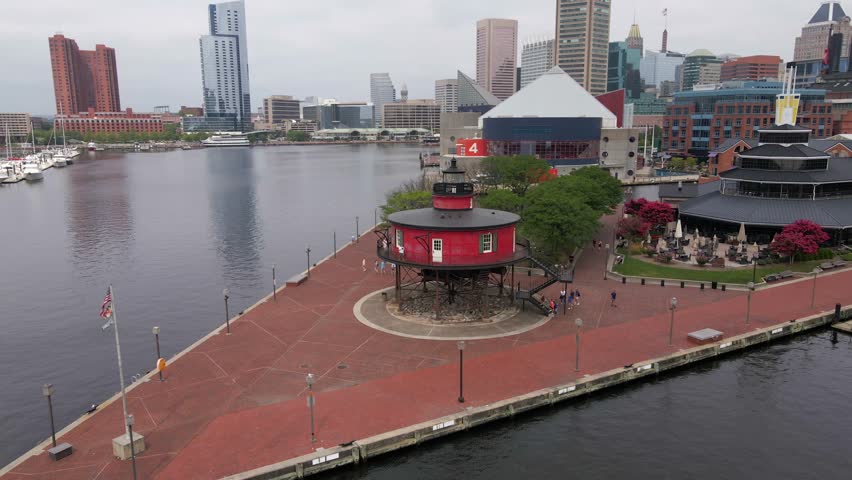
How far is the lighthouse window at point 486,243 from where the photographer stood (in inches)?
1602

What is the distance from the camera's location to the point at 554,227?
54.0 metres

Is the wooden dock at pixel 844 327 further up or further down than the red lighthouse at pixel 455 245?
further down

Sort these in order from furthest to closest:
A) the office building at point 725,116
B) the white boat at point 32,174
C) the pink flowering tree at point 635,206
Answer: the white boat at point 32,174
the office building at point 725,116
the pink flowering tree at point 635,206

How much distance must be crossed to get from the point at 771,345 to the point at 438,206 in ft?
81.2

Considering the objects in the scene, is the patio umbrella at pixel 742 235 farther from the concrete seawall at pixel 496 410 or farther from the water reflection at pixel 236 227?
the water reflection at pixel 236 227

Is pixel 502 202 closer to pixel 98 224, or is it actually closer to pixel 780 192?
pixel 780 192

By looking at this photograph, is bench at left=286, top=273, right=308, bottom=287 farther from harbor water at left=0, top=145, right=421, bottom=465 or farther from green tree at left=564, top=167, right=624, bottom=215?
green tree at left=564, top=167, right=624, bottom=215

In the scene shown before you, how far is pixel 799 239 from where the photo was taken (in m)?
54.7

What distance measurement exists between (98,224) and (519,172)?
6834 cm

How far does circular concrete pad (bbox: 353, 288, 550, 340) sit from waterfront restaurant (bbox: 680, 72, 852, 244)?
33.9 meters

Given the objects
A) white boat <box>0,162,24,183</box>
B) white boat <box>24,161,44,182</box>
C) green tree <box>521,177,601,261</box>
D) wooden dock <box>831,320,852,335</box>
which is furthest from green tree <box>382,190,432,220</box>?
white boat <box>0,162,24,183</box>

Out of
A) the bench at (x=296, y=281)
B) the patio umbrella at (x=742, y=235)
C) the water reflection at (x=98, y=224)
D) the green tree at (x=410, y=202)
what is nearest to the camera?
the bench at (x=296, y=281)

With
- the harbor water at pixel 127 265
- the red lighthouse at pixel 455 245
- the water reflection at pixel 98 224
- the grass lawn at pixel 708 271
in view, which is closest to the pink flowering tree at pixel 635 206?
the grass lawn at pixel 708 271

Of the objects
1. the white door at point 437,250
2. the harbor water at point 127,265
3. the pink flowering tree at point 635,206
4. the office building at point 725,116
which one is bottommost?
the harbor water at point 127,265
